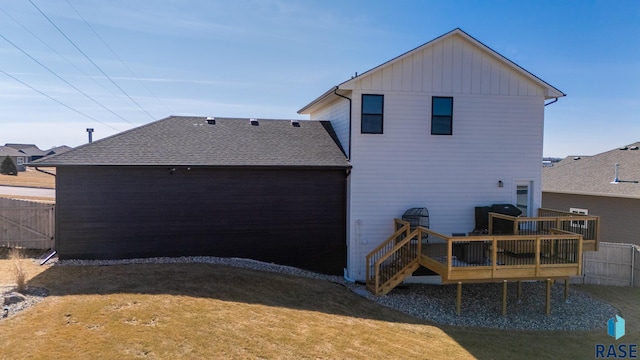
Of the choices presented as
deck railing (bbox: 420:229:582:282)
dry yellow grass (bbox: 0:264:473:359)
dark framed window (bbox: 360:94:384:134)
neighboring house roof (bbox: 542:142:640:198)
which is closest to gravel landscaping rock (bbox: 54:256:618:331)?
dry yellow grass (bbox: 0:264:473:359)

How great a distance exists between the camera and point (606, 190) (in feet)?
49.9

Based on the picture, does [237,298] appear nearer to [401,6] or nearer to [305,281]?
[305,281]

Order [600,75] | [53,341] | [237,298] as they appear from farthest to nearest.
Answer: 1. [600,75]
2. [237,298]
3. [53,341]

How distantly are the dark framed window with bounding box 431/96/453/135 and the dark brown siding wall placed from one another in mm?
3520

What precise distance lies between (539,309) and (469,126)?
19.0ft

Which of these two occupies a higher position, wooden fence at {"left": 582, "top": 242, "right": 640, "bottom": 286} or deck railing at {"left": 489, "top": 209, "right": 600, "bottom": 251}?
deck railing at {"left": 489, "top": 209, "right": 600, "bottom": 251}

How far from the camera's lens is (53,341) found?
504cm

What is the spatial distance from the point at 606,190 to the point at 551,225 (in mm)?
6621

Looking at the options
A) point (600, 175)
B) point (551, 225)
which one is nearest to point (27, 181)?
point (551, 225)

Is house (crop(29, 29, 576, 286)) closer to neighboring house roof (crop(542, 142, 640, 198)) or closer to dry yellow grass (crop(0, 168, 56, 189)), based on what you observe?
neighboring house roof (crop(542, 142, 640, 198))

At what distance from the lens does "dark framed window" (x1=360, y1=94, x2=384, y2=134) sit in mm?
11250

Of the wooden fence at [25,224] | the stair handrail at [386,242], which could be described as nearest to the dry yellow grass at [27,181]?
the wooden fence at [25,224]

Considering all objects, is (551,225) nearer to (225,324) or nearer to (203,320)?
(225,324)

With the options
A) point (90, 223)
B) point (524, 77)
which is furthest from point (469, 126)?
point (90, 223)
